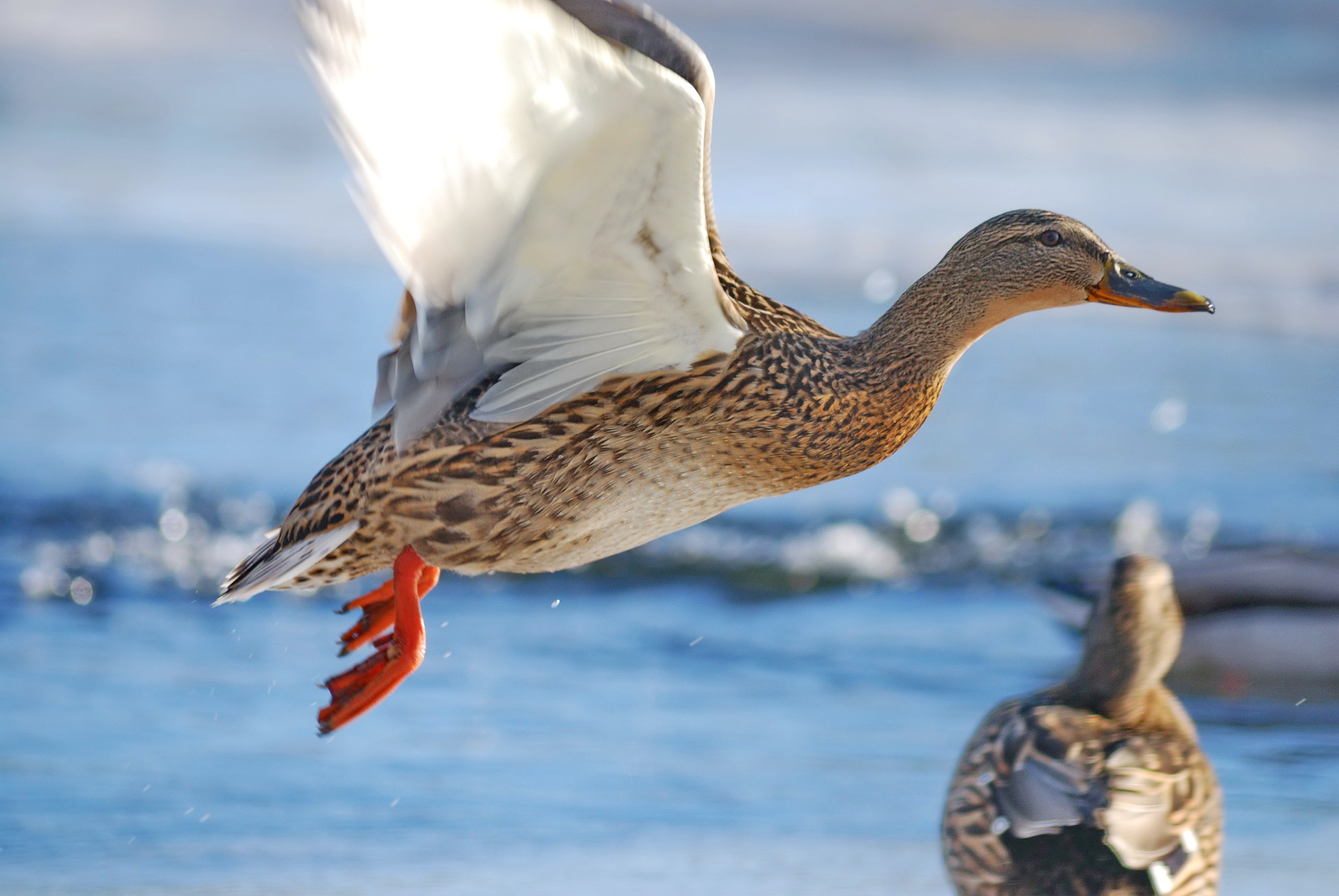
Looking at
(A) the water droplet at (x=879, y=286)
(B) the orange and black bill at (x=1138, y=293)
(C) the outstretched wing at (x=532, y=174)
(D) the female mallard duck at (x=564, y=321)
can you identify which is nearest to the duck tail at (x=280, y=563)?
(D) the female mallard duck at (x=564, y=321)

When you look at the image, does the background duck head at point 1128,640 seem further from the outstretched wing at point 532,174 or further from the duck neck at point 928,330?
the outstretched wing at point 532,174

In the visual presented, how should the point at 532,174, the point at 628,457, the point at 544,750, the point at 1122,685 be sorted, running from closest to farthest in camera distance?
the point at 532,174 < the point at 628,457 < the point at 1122,685 < the point at 544,750

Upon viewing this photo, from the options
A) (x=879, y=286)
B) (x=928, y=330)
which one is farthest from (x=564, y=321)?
(x=879, y=286)

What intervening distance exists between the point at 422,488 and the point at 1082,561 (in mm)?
3283

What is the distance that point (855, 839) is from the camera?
4.00 m

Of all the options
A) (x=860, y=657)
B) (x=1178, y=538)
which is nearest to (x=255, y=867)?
(x=860, y=657)

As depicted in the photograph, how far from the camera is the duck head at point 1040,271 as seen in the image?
331 cm

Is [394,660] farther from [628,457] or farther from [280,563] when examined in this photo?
[628,457]

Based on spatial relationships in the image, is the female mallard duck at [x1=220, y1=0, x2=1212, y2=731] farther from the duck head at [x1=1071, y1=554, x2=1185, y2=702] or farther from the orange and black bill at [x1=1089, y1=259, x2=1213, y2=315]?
the duck head at [x1=1071, y1=554, x2=1185, y2=702]

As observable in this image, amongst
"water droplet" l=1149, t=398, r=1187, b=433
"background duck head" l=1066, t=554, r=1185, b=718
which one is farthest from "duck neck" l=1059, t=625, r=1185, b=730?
"water droplet" l=1149, t=398, r=1187, b=433

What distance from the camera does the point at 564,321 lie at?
2949mm

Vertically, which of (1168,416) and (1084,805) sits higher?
(1084,805)

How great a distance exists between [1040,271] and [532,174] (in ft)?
4.15

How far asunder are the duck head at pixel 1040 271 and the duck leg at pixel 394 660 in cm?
131
